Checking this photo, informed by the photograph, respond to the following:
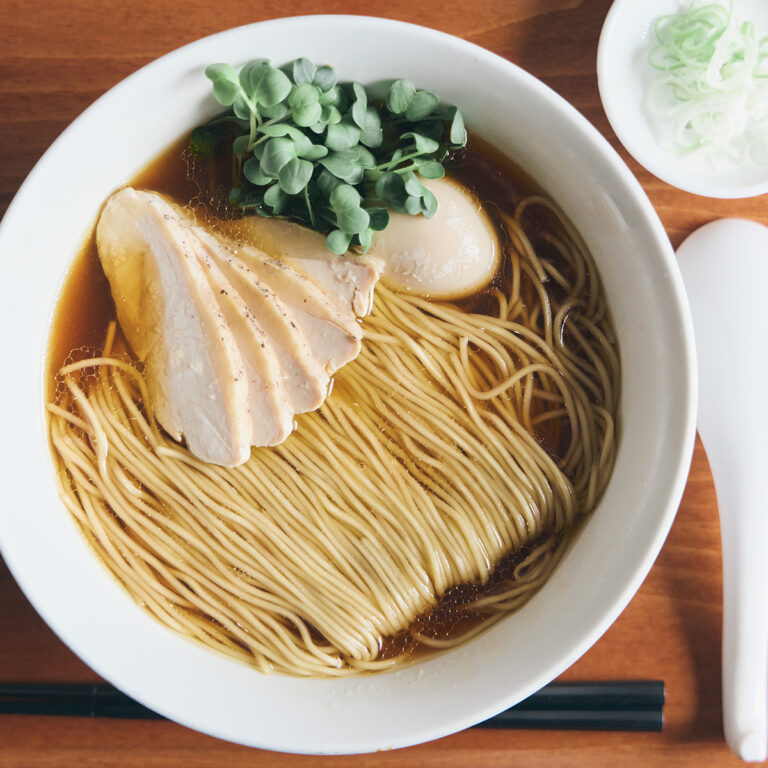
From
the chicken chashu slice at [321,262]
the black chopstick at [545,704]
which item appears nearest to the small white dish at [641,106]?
the chicken chashu slice at [321,262]

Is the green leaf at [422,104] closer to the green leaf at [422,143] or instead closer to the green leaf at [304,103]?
the green leaf at [422,143]

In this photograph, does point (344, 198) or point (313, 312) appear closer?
point (344, 198)

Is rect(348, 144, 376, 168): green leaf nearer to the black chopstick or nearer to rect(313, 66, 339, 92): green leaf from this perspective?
rect(313, 66, 339, 92): green leaf

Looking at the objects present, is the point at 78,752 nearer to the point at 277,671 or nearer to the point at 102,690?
the point at 102,690

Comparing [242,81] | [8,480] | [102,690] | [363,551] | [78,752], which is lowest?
[78,752]

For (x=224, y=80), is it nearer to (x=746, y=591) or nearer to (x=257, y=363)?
(x=257, y=363)

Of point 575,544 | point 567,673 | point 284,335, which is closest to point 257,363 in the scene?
point 284,335

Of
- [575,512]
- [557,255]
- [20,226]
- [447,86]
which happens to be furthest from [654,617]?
[20,226]

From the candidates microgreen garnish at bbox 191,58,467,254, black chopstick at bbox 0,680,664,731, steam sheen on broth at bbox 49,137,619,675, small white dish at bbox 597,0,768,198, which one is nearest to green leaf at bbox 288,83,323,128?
microgreen garnish at bbox 191,58,467,254
